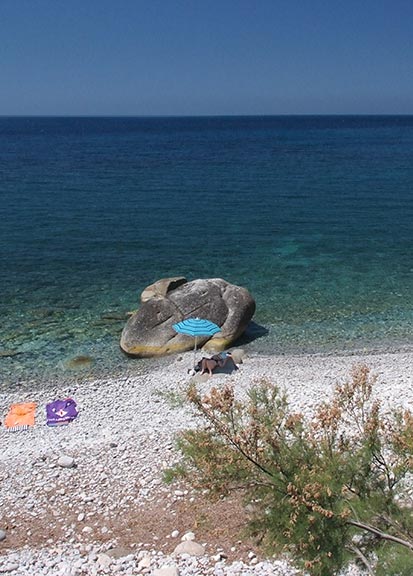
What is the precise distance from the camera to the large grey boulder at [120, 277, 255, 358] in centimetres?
2408

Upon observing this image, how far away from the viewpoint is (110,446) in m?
16.8

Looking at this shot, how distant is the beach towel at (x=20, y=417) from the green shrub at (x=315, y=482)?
34.6 ft

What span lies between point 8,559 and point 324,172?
66557 mm

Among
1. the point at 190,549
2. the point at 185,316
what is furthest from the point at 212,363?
the point at 190,549

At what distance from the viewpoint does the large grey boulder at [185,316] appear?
79.0 ft

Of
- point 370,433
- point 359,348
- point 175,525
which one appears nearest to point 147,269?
point 359,348

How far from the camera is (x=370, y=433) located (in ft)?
30.9

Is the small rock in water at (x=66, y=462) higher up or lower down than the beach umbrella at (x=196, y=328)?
lower down

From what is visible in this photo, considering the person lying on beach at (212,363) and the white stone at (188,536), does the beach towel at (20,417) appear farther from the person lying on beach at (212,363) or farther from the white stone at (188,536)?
the white stone at (188,536)

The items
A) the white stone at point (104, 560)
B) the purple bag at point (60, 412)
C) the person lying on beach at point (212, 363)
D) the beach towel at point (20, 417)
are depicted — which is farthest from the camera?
the person lying on beach at point (212, 363)

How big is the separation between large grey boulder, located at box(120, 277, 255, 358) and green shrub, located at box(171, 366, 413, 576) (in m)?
14.4

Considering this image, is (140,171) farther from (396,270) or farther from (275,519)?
(275,519)

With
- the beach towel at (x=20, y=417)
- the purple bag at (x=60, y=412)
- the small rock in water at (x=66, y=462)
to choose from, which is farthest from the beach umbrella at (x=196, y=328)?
the small rock in water at (x=66, y=462)

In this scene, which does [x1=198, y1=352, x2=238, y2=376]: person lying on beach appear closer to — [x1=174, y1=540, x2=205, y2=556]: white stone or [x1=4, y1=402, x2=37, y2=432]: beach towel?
[x1=4, y1=402, x2=37, y2=432]: beach towel
